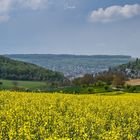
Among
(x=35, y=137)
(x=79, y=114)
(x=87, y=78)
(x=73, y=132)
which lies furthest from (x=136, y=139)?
(x=87, y=78)

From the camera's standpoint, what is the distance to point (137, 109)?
2752 centimetres

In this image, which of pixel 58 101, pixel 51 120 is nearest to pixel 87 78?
pixel 58 101

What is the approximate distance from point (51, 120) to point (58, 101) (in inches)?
377

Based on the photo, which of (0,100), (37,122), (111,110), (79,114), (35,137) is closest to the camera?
(35,137)

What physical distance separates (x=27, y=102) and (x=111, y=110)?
5007mm

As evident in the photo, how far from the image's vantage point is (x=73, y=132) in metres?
17.5

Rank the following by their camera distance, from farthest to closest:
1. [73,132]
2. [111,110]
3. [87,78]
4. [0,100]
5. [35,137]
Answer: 1. [87,78]
2. [0,100]
3. [111,110]
4. [73,132]
5. [35,137]

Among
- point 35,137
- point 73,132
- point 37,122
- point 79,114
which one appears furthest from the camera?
point 79,114

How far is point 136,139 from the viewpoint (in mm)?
17500

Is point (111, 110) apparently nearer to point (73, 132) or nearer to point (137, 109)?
point (137, 109)

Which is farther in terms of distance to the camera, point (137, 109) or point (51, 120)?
point (137, 109)

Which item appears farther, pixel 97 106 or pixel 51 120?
pixel 97 106

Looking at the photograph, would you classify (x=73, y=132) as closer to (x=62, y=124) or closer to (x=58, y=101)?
(x=62, y=124)

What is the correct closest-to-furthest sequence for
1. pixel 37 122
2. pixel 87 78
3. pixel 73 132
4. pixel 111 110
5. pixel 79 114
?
pixel 73 132, pixel 37 122, pixel 79 114, pixel 111 110, pixel 87 78
